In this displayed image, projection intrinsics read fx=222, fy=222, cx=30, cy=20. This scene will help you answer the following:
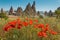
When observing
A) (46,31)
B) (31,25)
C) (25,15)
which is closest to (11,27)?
(31,25)

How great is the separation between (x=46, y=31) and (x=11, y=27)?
1.24 m

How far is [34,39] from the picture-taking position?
7.39m

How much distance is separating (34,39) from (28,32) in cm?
31

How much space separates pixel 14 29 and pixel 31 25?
0.68 m

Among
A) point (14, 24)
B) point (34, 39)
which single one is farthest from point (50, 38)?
point (14, 24)

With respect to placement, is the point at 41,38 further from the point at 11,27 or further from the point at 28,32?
the point at 11,27

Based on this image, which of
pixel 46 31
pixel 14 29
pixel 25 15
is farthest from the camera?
pixel 25 15

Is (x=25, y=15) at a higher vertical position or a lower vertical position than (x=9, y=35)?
higher

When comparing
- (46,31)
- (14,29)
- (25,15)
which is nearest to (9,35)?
(14,29)

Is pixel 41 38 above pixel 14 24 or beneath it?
beneath

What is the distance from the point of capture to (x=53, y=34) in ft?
26.1

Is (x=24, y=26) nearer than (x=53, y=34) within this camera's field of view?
Yes

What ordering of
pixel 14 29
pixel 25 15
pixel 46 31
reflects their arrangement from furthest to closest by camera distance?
pixel 25 15 < pixel 46 31 < pixel 14 29

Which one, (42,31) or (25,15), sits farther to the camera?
(25,15)
